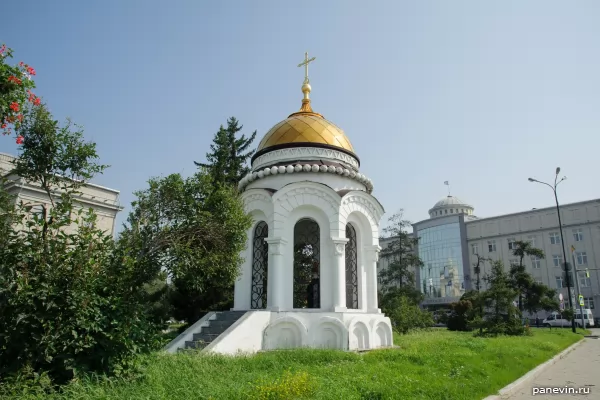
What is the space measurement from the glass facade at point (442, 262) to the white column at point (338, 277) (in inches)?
1958

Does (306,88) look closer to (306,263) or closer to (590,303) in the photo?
(306,263)

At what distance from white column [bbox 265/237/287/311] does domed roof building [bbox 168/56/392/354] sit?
0.03m

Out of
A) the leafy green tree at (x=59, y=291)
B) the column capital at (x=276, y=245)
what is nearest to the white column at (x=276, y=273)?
the column capital at (x=276, y=245)

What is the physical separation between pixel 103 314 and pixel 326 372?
13.1 feet

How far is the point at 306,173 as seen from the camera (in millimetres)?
13625

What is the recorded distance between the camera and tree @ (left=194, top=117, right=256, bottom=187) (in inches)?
969

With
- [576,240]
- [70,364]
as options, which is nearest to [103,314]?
[70,364]

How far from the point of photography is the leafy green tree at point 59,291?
19.6ft

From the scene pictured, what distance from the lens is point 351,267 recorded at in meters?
14.4

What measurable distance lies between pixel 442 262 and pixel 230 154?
41760mm

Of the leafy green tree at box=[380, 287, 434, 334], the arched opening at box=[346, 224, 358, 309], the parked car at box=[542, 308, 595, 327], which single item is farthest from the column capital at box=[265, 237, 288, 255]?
the parked car at box=[542, 308, 595, 327]

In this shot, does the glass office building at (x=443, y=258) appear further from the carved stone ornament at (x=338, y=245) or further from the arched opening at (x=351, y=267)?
the carved stone ornament at (x=338, y=245)

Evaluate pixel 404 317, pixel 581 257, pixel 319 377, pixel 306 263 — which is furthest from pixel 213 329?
pixel 581 257

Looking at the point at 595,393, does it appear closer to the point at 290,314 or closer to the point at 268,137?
the point at 290,314
